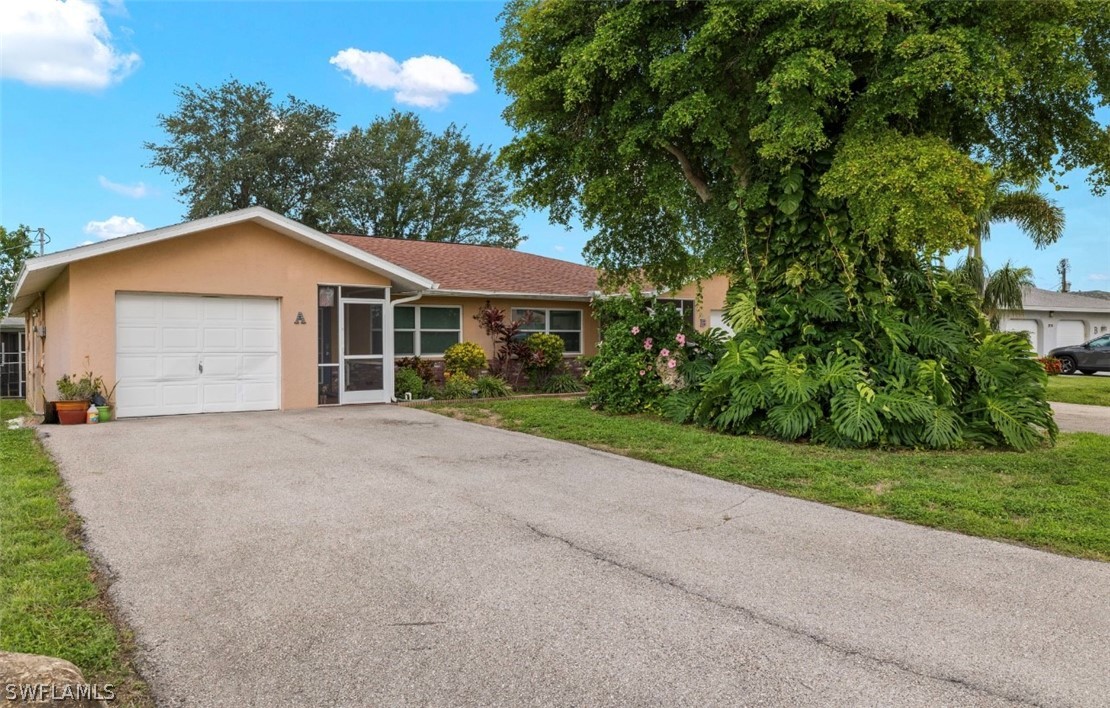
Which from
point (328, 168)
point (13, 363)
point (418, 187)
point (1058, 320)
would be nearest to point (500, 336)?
point (13, 363)

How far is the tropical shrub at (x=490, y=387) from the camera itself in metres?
15.0

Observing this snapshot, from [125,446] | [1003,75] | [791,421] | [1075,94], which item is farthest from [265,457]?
[1075,94]

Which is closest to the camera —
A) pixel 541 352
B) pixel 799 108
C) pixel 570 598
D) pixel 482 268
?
pixel 570 598

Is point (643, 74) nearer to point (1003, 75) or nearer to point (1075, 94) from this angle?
point (1003, 75)

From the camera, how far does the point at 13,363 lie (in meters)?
21.0

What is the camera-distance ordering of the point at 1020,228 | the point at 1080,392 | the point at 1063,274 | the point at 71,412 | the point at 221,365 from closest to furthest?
1. the point at 71,412
2. the point at 221,365
3. the point at 1080,392
4. the point at 1020,228
5. the point at 1063,274

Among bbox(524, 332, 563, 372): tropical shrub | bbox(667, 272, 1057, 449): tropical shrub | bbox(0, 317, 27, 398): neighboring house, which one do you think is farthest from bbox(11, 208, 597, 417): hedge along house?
bbox(0, 317, 27, 398): neighboring house

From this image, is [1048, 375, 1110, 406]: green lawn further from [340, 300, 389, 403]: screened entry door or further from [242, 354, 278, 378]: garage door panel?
[242, 354, 278, 378]: garage door panel

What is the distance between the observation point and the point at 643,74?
9.68m

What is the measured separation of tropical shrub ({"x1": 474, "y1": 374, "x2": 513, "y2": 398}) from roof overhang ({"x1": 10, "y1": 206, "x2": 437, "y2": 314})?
104 inches

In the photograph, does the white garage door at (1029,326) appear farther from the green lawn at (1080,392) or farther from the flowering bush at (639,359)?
the flowering bush at (639,359)

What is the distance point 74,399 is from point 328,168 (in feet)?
77.2

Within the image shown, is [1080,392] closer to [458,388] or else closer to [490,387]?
[490,387]

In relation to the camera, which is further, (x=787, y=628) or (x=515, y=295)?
(x=515, y=295)
